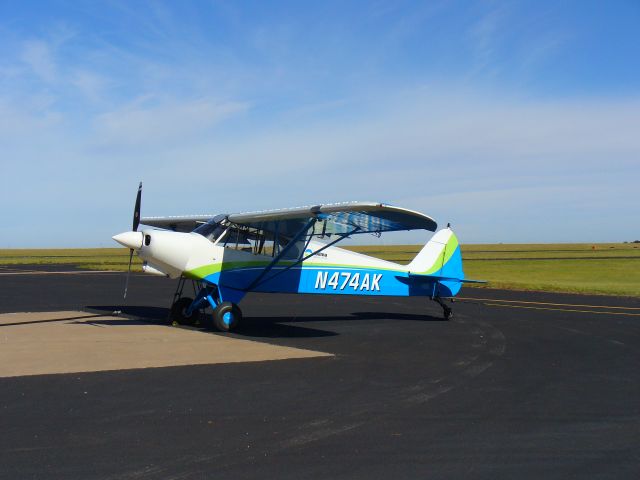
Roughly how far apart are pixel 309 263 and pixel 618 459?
10851 mm

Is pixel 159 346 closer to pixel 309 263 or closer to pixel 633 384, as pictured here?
pixel 309 263

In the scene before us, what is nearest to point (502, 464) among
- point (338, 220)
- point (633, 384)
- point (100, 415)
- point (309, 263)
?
point (100, 415)

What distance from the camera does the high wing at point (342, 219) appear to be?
1297 centimetres

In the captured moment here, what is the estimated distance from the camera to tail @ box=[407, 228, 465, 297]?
59.6 ft

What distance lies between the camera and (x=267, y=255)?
51.2 ft

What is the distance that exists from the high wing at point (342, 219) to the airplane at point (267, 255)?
0.07 ft

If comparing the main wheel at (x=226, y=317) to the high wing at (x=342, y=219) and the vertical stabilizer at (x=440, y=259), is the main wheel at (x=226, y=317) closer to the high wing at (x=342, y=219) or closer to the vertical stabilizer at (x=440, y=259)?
the high wing at (x=342, y=219)

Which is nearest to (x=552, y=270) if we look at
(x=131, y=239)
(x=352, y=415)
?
(x=131, y=239)

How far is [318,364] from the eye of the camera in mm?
10172

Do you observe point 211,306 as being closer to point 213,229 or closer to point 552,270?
point 213,229

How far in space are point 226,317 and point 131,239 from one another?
2.76 m

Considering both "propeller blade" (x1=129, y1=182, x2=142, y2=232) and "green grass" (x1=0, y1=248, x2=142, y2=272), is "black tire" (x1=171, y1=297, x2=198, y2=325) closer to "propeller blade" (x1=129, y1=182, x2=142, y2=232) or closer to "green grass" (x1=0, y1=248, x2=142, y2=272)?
"propeller blade" (x1=129, y1=182, x2=142, y2=232)

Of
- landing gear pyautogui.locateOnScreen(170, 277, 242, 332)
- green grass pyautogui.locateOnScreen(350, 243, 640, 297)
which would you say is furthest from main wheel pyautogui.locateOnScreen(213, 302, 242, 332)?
green grass pyautogui.locateOnScreen(350, 243, 640, 297)

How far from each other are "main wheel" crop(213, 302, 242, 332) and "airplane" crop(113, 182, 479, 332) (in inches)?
0.9
